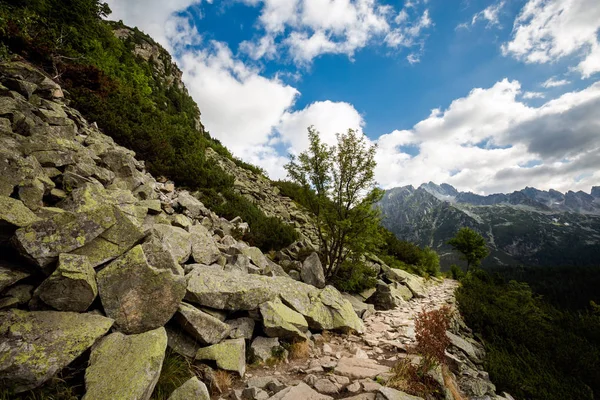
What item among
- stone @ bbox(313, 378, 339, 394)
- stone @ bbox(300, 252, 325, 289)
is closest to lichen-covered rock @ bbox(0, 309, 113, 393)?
stone @ bbox(313, 378, 339, 394)

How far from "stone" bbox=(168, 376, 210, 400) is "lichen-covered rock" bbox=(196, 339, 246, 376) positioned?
0.81 meters

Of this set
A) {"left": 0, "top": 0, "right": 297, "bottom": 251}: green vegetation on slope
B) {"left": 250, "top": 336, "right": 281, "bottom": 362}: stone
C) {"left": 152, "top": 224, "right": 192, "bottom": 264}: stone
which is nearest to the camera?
{"left": 250, "top": 336, "right": 281, "bottom": 362}: stone

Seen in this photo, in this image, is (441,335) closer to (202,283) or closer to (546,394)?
(546,394)

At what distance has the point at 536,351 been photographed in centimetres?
815

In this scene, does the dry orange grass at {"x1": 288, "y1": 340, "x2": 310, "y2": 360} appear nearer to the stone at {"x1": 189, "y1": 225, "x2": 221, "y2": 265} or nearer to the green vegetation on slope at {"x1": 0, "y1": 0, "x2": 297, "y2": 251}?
the stone at {"x1": 189, "y1": 225, "x2": 221, "y2": 265}

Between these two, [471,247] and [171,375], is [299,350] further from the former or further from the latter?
[471,247]

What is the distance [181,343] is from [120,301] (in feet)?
4.52

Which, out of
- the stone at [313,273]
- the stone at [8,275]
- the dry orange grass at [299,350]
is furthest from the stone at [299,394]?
the stone at [313,273]

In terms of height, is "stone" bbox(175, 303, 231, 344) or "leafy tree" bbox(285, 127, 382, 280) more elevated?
"leafy tree" bbox(285, 127, 382, 280)

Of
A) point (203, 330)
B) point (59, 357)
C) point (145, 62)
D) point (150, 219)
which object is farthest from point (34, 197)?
point (145, 62)

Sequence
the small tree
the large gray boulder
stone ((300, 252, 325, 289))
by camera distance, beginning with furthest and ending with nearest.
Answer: the small tree < stone ((300, 252, 325, 289)) < the large gray boulder

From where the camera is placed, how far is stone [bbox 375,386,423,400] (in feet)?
12.5

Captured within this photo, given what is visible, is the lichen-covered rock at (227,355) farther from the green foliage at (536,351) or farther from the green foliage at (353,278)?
the green foliage at (353,278)

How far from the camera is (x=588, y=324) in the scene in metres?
11.0
